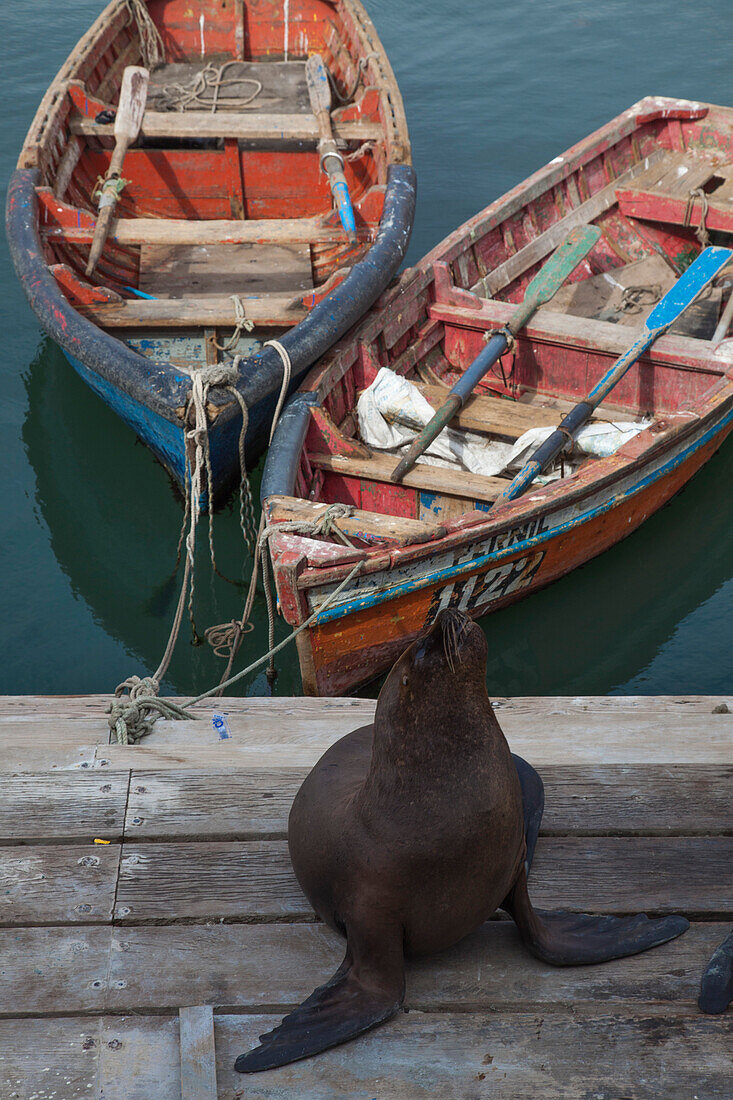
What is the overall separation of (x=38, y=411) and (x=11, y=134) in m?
5.06

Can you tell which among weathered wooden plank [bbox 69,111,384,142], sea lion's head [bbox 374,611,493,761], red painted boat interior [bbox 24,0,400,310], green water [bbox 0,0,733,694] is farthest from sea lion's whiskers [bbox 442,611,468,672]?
weathered wooden plank [bbox 69,111,384,142]

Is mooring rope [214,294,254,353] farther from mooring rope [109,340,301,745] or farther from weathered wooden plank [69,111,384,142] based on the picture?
weathered wooden plank [69,111,384,142]

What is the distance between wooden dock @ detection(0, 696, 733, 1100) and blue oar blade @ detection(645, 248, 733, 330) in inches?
143

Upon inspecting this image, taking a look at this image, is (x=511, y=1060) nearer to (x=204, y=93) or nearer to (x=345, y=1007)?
(x=345, y=1007)

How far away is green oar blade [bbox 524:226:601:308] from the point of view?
638 cm

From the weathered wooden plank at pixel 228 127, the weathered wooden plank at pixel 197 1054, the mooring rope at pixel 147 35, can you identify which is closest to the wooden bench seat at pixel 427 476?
the weathered wooden plank at pixel 228 127

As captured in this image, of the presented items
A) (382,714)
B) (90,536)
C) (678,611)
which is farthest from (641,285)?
(382,714)

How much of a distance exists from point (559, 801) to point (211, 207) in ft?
20.8

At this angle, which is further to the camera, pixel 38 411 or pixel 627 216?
pixel 627 216

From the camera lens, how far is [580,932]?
2.15 metres

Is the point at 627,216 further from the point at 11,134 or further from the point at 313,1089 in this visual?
the point at 313,1089

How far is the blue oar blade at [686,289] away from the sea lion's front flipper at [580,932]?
443cm

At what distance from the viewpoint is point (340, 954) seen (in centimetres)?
214

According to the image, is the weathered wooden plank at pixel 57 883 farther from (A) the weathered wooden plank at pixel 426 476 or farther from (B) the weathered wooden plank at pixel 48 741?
(A) the weathered wooden plank at pixel 426 476
